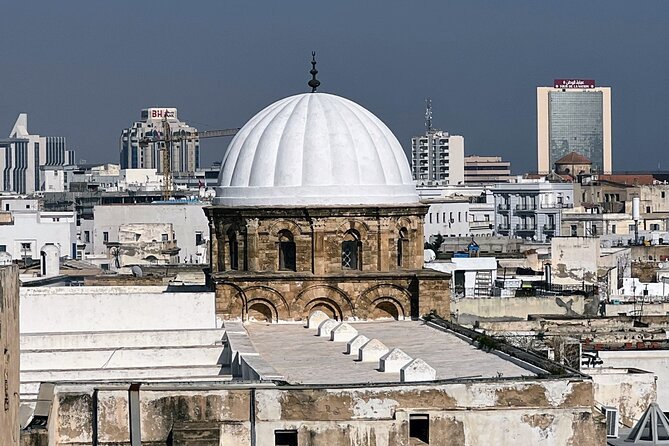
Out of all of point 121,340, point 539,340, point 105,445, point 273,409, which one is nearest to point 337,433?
point 273,409

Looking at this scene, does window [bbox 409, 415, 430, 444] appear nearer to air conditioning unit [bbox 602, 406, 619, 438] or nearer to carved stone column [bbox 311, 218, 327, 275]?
air conditioning unit [bbox 602, 406, 619, 438]

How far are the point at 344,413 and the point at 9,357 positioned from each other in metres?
11.6

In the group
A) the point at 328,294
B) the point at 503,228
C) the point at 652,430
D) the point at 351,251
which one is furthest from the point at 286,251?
the point at 503,228

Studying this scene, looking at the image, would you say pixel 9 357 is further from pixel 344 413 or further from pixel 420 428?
pixel 420 428

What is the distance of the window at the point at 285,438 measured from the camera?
3047 centimetres

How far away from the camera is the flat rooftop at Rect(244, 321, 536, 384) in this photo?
3288 cm

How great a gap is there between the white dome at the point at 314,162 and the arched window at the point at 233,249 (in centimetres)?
62

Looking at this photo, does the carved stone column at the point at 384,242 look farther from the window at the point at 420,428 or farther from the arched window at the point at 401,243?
the window at the point at 420,428

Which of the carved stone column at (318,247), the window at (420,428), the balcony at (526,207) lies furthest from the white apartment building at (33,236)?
the window at (420,428)

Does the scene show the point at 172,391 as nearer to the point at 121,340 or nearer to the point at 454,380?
the point at 454,380

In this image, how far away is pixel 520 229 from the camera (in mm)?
123750

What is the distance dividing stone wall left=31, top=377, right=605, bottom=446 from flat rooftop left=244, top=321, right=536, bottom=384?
1.23 metres

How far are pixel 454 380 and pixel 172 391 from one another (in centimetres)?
406

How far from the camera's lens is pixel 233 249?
4244 cm
